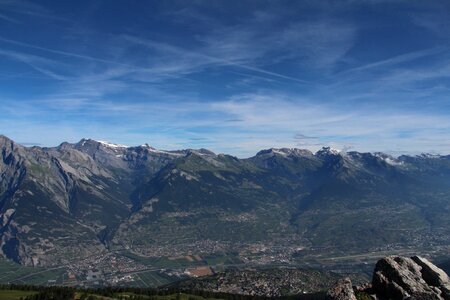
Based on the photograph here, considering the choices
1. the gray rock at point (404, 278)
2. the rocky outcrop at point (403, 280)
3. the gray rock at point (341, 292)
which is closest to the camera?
the gray rock at point (341, 292)

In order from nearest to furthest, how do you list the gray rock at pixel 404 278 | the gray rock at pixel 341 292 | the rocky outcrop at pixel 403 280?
the gray rock at pixel 341 292 < the rocky outcrop at pixel 403 280 < the gray rock at pixel 404 278

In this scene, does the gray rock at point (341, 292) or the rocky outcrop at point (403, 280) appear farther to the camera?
the rocky outcrop at point (403, 280)

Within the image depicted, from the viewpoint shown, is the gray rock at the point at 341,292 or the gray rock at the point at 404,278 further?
the gray rock at the point at 404,278

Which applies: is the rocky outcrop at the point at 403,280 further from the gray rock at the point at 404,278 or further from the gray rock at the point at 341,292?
the gray rock at the point at 341,292

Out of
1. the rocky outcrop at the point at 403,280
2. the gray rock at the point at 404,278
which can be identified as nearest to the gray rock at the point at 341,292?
the rocky outcrop at the point at 403,280

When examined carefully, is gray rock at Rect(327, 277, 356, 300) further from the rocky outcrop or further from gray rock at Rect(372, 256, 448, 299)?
gray rock at Rect(372, 256, 448, 299)

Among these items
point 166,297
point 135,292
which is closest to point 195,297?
point 166,297

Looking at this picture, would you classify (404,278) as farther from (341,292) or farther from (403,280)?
(341,292)
